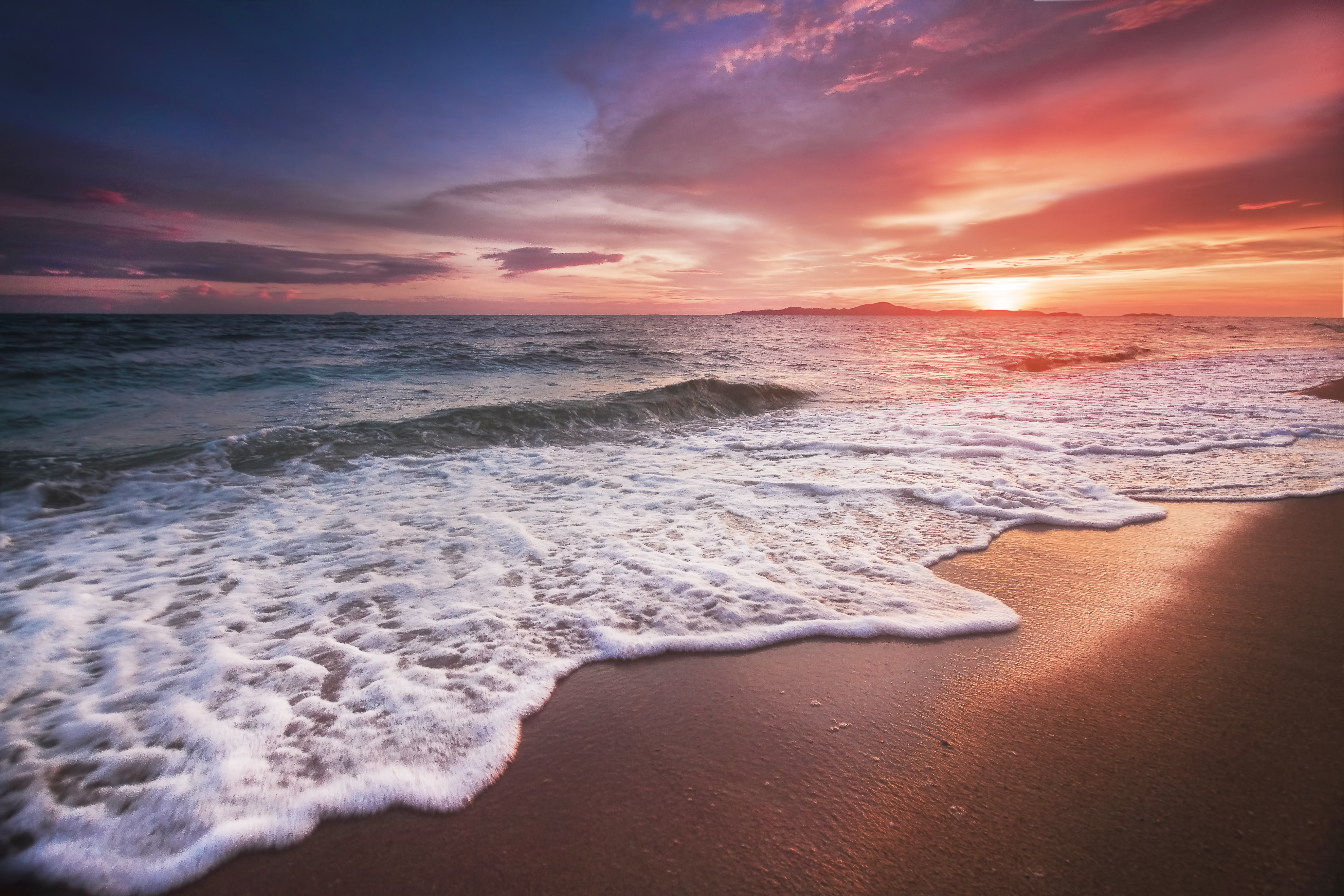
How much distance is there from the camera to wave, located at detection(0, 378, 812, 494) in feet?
20.5

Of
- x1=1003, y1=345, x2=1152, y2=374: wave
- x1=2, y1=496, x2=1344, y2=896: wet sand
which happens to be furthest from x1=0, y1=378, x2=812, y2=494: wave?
x1=1003, y1=345, x2=1152, y2=374: wave

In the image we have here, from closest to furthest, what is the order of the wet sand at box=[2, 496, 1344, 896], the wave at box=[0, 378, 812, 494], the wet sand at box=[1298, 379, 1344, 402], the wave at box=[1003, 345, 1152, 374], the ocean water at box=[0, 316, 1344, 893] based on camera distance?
the wet sand at box=[2, 496, 1344, 896], the ocean water at box=[0, 316, 1344, 893], the wave at box=[0, 378, 812, 494], the wet sand at box=[1298, 379, 1344, 402], the wave at box=[1003, 345, 1152, 374]

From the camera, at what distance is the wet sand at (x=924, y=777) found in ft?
5.32

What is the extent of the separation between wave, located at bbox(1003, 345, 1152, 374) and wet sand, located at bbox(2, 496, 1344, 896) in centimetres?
1755

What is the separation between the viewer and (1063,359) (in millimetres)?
20422

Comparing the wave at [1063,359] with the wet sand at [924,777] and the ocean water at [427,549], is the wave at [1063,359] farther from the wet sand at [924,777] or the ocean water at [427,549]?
the wet sand at [924,777]

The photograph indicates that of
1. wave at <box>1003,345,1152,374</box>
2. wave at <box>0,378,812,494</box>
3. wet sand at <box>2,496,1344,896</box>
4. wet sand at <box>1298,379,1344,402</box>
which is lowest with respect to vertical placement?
wet sand at <box>2,496,1344,896</box>

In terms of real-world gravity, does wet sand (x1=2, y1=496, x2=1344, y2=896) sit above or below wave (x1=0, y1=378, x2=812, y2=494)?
below

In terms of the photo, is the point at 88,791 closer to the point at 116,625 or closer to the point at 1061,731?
the point at 116,625

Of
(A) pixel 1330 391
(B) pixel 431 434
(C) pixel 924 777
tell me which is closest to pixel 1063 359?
(A) pixel 1330 391

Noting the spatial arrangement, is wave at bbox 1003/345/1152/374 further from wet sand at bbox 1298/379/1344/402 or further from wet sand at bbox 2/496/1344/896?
wet sand at bbox 2/496/1344/896

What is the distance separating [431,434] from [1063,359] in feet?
70.6

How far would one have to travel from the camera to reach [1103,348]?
967 inches

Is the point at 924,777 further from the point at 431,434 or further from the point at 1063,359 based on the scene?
the point at 1063,359
